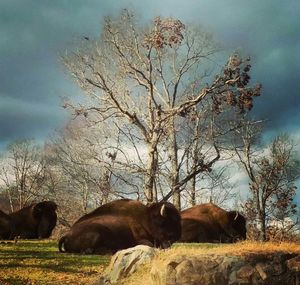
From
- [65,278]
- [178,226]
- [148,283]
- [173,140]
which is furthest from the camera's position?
[173,140]

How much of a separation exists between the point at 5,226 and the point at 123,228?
11103 millimetres

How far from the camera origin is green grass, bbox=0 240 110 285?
14195 mm

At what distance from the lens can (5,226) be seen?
1124 inches

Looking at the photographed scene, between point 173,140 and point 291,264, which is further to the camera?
point 173,140

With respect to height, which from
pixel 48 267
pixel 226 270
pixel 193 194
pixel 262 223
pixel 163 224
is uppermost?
pixel 193 194

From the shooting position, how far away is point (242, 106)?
117 ft

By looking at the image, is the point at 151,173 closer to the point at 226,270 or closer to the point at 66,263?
the point at 66,263

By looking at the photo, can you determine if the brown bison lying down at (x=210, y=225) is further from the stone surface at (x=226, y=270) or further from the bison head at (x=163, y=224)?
the stone surface at (x=226, y=270)

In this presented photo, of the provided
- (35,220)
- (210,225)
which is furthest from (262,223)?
(35,220)

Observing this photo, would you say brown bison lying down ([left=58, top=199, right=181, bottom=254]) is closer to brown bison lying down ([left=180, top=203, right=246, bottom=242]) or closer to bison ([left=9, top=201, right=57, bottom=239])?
brown bison lying down ([left=180, top=203, right=246, bottom=242])

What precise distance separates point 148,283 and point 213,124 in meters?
27.2

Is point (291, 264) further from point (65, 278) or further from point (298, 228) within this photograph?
point (298, 228)

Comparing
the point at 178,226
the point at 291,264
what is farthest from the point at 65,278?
the point at 178,226

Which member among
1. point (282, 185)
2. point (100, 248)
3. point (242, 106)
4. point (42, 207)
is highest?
point (242, 106)
